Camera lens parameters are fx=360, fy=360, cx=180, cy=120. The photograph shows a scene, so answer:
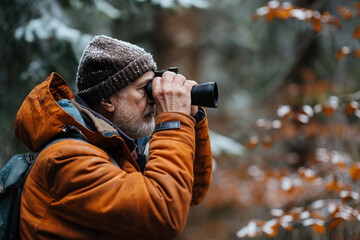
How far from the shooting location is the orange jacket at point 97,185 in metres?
1.50

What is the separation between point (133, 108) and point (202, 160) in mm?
508

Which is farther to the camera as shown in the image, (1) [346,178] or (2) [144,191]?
(1) [346,178]

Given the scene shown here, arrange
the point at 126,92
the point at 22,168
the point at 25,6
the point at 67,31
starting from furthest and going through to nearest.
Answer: the point at 25,6, the point at 67,31, the point at 126,92, the point at 22,168

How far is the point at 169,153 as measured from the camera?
1609 millimetres

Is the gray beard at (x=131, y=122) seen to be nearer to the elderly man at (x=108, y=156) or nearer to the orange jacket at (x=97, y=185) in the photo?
the elderly man at (x=108, y=156)

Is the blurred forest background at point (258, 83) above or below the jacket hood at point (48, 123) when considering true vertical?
below

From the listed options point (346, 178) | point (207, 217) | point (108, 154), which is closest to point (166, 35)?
point (346, 178)

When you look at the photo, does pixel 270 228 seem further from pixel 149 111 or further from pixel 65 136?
pixel 65 136

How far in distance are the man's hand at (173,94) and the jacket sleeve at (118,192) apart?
251 millimetres

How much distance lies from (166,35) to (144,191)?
3.89m

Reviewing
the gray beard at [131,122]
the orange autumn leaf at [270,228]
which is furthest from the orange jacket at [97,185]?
the orange autumn leaf at [270,228]

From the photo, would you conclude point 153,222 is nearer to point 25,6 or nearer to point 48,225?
point 48,225

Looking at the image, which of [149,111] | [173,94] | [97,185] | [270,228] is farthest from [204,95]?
[270,228]

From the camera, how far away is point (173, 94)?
1.79 m
